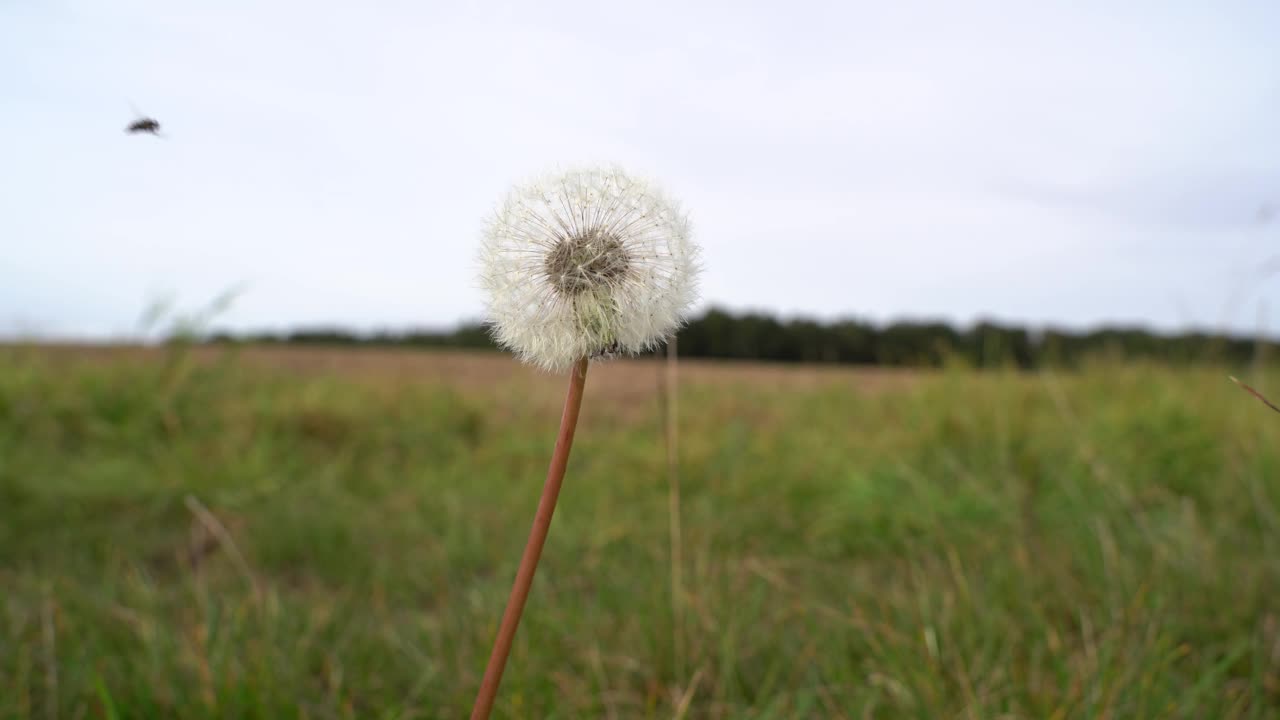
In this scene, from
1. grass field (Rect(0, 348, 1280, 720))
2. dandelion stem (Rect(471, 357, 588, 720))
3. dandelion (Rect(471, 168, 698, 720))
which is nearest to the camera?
dandelion stem (Rect(471, 357, 588, 720))

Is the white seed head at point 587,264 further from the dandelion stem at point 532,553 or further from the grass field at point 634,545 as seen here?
the grass field at point 634,545

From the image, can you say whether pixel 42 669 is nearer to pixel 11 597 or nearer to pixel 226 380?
pixel 11 597

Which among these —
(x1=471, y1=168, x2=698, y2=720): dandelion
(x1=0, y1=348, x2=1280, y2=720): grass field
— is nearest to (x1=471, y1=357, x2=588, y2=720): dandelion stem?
(x1=471, y1=168, x2=698, y2=720): dandelion

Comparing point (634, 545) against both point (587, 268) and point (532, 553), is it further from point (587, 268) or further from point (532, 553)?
point (532, 553)

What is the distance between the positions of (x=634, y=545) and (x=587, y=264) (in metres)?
2.88

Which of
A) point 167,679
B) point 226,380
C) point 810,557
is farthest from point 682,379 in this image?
point 167,679

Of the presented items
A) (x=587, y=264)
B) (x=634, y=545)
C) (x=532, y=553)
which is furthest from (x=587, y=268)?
(x=634, y=545)

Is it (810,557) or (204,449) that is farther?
(204,449)

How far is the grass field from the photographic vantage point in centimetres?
211

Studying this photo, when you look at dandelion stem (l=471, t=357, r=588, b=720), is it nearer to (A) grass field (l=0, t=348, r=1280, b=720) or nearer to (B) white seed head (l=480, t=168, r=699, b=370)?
(B) white seed head (l=480, t=168, r=699, b=370)

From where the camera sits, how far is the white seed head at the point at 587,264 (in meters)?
0.90

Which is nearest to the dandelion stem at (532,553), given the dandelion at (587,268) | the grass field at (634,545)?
the dandelion at (587,268)

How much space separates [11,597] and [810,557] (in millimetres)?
3231

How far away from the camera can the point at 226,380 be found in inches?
259
